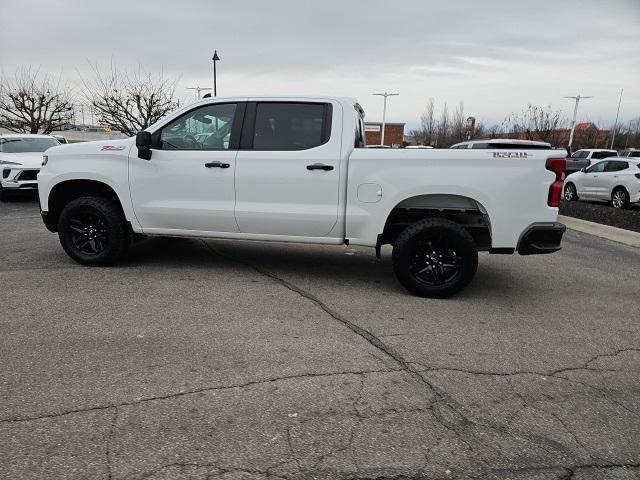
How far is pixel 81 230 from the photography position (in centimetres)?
597

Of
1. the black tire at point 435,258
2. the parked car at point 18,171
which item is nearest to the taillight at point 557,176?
the black tire at point 435,258

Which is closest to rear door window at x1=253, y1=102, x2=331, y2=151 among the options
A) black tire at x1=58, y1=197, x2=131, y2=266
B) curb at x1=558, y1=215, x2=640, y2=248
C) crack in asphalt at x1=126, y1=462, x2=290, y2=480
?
black tire at x1=58, y1=197, x2=131, y2=266

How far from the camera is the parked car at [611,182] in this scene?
14.4 metres

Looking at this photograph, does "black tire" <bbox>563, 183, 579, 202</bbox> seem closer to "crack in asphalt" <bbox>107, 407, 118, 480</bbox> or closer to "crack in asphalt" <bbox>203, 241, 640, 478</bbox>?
"crack in asphalt" <bbox>203, 241, 640, 478</bbox>

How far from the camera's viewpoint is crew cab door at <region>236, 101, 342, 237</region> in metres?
5.23

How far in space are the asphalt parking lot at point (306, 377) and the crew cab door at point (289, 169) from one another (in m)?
0.73

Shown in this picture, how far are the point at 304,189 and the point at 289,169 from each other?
0.87ft

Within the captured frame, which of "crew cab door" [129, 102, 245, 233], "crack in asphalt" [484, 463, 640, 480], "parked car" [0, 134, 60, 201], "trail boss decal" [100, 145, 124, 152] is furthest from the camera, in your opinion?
"parked car" [0, 134, 60, 201]

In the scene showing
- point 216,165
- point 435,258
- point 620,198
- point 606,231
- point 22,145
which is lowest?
point 606,231

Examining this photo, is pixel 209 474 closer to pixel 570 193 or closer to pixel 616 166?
pixel 616 166

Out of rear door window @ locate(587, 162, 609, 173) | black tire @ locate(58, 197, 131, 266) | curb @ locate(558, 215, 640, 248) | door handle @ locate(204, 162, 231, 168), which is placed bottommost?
curb @ locate(558, 215, 640, 248)

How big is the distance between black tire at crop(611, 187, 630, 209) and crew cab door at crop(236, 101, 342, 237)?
1269 cm

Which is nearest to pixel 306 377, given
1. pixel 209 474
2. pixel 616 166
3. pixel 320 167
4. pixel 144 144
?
pixel 209 474

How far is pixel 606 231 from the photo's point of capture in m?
10.4
